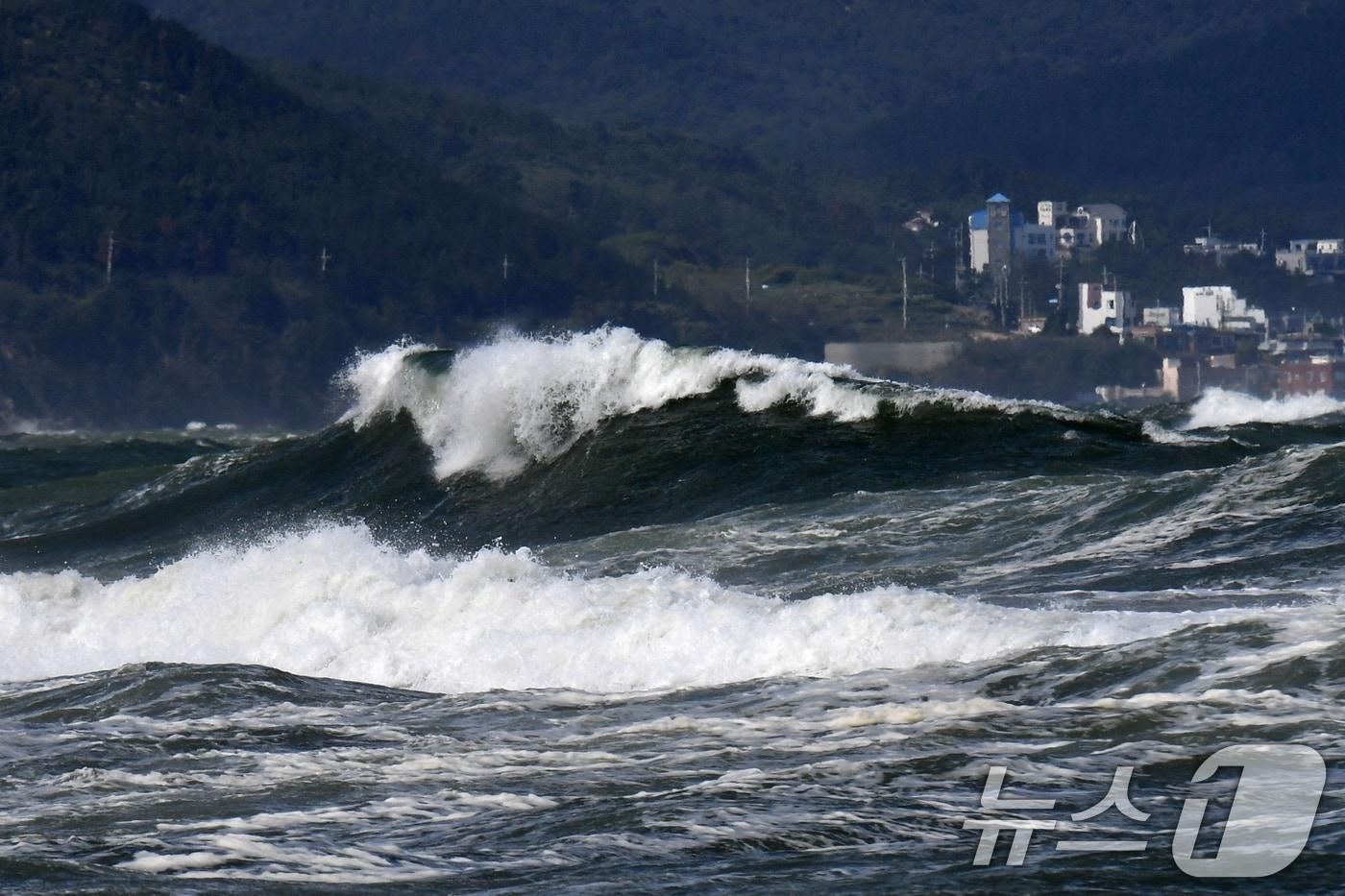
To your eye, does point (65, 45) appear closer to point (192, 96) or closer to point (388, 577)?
point (192, 96)

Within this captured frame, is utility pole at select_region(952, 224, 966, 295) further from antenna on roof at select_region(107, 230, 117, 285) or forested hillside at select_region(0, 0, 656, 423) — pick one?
antenna on roof at select_region(107, 230, 117, 285)

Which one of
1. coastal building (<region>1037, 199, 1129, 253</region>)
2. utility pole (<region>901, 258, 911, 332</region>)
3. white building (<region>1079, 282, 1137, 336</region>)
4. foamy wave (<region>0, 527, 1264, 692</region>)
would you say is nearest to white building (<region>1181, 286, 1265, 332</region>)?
white building (<region>1079, 282, 1137, 336</region>)

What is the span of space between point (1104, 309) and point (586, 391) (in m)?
143

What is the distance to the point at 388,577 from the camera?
14555mm

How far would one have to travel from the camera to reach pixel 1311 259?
19562 centimetres

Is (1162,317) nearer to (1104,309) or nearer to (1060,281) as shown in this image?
(1104,309)

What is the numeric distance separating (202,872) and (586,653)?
15.1 ft

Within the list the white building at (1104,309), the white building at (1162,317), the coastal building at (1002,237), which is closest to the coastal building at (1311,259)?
the coastal building at (1002,237)

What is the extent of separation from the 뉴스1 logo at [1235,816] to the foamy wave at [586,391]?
48.4 feet

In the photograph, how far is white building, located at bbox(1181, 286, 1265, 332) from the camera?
531 ft

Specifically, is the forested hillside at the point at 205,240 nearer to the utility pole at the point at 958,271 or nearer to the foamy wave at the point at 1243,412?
the utility pole at the point at 958,271

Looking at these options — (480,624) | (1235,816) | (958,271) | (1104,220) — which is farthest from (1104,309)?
(1235,816)

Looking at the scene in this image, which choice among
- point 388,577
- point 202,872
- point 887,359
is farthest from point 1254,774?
point 887,359

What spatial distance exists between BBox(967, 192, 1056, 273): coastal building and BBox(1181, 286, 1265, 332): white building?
16.8 meters
